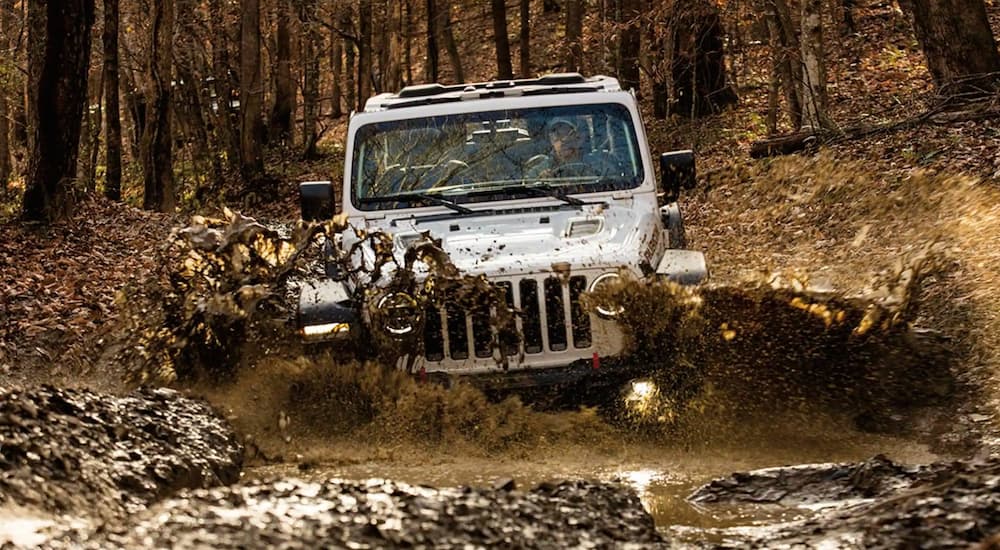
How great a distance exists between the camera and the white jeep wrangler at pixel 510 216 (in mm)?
6508

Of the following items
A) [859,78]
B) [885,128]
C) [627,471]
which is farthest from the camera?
[859,78]

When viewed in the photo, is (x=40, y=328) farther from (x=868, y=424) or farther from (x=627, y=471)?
(x=868, y=424)

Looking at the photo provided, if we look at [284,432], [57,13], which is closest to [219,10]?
[57,13]

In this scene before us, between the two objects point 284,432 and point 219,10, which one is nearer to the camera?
point 284,432

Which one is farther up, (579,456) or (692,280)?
(692,280)

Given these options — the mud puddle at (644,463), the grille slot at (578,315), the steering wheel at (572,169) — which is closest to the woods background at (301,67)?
the steering wheel at (572,169)

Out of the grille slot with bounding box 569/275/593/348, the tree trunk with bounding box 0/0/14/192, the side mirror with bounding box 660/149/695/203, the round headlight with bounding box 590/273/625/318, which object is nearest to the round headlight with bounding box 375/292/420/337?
the grille slot with bounding box 569/275/593/348

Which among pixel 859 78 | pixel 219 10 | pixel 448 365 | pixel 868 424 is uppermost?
pixel 219 10

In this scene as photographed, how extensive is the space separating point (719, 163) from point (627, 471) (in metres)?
14.8

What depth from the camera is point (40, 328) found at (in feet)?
31.9

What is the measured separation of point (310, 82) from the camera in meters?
32.9

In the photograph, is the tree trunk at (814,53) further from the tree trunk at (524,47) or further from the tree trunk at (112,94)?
the tree trunk at (524,47)

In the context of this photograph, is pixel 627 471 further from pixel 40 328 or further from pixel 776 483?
pixel 40 328

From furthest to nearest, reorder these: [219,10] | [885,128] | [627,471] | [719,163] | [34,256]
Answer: [219,10]
[719,163]
[885,128]
[34,256]
[627,471]
